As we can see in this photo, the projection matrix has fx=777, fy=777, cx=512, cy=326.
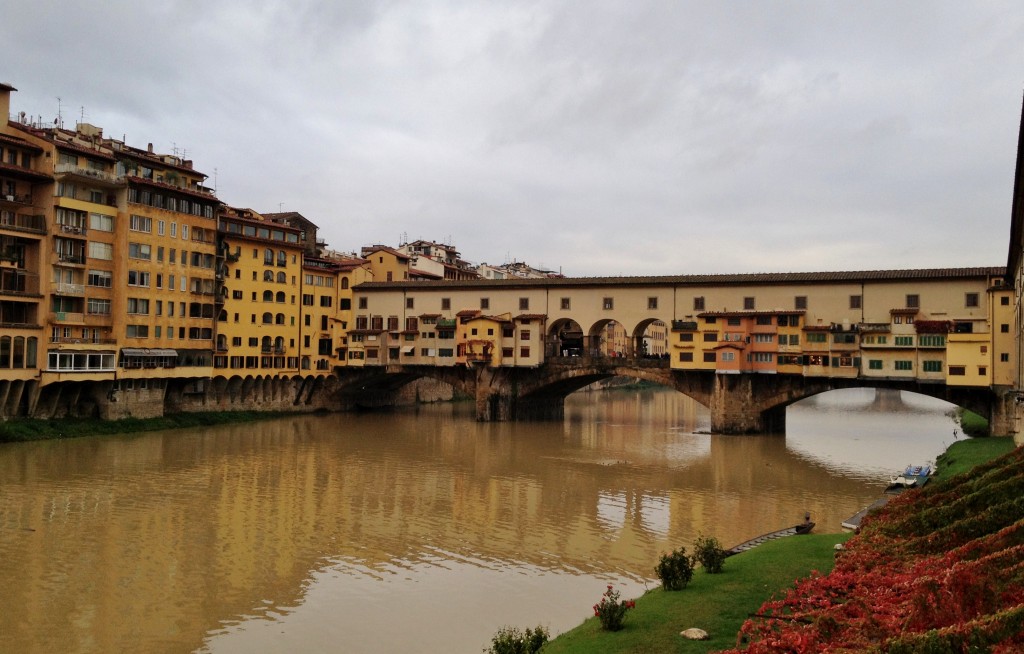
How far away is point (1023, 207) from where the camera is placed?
27594 millimetres

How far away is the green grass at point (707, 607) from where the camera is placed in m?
12.2

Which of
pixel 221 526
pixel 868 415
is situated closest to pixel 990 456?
pixel 221 526

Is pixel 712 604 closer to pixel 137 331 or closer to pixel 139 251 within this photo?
pixel 137 331

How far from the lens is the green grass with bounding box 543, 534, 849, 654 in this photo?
1220 cm

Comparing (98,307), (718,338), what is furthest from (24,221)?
(718,338)

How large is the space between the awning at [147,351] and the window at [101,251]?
5.58 m

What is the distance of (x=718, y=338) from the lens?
1992 inches

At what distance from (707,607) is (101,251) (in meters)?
43.9

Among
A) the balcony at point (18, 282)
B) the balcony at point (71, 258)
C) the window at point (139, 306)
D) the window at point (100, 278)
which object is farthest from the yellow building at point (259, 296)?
the balcony at point (18, 282)

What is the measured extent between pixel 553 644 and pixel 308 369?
51.4 m

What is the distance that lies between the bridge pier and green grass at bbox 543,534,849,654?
32.3 metres

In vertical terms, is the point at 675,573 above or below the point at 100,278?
below

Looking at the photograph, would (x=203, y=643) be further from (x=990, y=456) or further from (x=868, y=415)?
(x=868, y=415)

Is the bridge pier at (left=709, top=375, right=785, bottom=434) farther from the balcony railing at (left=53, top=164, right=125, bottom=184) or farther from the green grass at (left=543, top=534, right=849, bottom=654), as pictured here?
the balcony railing at (left=53, top=164, right=125, bottom=184)
